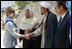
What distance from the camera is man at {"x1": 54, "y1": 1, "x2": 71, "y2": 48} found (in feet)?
8.27

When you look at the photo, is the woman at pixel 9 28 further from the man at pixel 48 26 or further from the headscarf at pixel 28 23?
the man at pixel 48 26

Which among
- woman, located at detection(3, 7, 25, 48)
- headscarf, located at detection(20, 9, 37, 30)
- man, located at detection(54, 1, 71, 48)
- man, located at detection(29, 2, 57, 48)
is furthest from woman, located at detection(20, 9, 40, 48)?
man, located at detection(54, 1, 71, 48)

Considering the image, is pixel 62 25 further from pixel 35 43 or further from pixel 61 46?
pixel 35 43

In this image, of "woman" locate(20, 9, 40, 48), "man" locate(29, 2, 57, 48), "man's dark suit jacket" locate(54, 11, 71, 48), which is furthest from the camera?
"woman" locate(20, 9, 40, 48)

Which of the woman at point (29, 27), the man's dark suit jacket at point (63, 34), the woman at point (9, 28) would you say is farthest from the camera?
the woman at point (29, 27)

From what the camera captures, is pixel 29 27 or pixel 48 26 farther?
pixel 29 27

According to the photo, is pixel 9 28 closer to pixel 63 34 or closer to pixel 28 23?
pixel 28 23

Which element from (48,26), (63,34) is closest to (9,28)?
(48,26)

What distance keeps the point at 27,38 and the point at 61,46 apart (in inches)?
39.1

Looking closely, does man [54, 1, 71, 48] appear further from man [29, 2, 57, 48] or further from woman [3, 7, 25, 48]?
woman [3, 7, 25, 48]

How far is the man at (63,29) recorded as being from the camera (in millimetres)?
2520

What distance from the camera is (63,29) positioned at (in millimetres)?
2539

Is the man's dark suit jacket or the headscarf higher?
the headscarf

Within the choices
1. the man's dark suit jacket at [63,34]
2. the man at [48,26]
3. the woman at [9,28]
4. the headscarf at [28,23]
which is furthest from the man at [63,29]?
the headscarf at [28,23]
